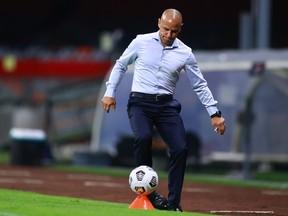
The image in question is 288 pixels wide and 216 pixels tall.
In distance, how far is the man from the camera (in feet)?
39.2

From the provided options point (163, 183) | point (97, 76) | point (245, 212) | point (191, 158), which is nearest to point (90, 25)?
point (97, 76)

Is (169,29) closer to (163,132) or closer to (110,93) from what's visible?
(110,93)

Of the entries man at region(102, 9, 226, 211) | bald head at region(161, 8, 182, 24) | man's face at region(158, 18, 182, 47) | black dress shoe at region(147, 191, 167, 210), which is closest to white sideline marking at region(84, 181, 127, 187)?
black dress shoe at region(147, 191, 167, 210)

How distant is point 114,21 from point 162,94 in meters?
29.5

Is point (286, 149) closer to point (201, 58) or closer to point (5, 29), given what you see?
point (201, 58)

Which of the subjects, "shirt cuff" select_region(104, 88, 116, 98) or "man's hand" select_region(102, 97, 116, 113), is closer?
"man's hand" select_region(102, 97, 116, 113)

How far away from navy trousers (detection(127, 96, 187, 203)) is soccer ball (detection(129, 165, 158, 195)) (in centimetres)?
19

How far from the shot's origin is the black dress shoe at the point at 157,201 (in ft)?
39.2

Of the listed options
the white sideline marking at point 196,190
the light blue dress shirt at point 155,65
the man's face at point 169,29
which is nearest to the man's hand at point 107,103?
the light blue dress shirt at point 155,65

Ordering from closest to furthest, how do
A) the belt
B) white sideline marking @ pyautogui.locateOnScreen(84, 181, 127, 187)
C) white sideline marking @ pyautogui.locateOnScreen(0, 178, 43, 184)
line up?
the belt < white sideline marking @ pyautogui.locateOnScreen(0, 178, 43, 184) < white sideline marking @ pyautogui.locateOnScreen(84, 181, 127, 187)

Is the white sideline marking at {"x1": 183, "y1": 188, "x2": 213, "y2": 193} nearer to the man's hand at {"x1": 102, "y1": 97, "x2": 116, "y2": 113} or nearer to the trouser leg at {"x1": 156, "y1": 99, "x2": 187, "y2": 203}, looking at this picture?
the trouser leg at {"x1": 156, "y1": 99, "x2": 187, "y2": 203}

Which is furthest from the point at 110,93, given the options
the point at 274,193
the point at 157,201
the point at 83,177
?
the point at 83,177

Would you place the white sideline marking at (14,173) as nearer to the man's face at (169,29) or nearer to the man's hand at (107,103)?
the man's hand at (107,103)

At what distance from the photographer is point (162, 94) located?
12031 millimetres
